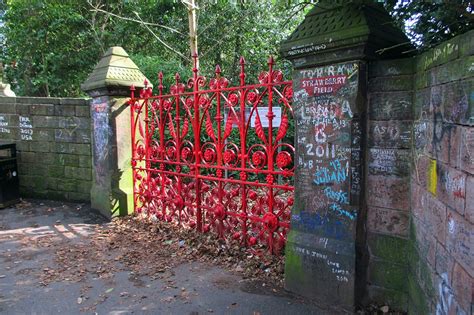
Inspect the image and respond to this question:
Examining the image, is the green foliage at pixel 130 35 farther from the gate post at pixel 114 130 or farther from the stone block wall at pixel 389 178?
the stone block wall at pixel 389 178

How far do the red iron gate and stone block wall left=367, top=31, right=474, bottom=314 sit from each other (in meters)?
0.93

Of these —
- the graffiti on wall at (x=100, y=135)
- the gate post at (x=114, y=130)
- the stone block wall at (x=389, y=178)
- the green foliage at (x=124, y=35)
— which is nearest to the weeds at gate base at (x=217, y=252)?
the gate post at (x=114, y=130)

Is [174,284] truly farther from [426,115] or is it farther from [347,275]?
[426,115]

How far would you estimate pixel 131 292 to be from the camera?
12.2 ft

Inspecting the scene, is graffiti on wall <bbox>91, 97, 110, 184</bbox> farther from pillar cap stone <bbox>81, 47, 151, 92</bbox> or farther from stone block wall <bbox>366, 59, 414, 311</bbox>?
stone block wall <bbox>366, 59, 414, 311</bbox>

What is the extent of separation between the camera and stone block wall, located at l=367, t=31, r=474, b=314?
1942mm

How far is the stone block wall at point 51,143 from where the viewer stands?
271 inches

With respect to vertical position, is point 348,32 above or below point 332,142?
above

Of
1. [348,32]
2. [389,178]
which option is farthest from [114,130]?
[389,178]

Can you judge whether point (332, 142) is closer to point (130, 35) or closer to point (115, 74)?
point (115, 74)

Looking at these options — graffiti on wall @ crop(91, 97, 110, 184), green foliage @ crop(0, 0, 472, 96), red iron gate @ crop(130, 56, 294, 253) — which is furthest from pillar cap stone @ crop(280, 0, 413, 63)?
green foliage @ crop(0, 0, 472, 96)

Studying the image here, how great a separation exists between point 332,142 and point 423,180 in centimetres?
81

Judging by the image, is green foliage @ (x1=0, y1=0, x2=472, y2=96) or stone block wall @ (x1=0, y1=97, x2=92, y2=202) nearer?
stone block wall @ (x1=0, y1=97, x2=92, y2=202)

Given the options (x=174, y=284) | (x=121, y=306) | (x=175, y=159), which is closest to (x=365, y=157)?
(x=174, y=284)
